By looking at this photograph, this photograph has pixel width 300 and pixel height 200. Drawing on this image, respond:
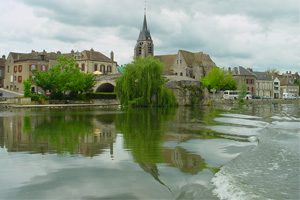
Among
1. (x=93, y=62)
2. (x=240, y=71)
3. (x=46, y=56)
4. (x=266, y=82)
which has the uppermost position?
(x=46, y=56)

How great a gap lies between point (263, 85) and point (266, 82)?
1648 millimetres

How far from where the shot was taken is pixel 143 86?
56.9m

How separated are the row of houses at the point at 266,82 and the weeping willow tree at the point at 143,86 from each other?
61.0 metres

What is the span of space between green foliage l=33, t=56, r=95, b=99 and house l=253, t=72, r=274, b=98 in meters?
74.8

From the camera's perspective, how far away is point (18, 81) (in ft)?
297

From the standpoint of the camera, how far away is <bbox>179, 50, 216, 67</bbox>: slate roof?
106 meters

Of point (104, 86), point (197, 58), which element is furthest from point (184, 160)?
point (197, 58)

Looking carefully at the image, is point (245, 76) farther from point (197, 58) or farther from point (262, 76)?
point (197, 58)

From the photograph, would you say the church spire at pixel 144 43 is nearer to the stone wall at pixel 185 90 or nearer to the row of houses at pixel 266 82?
the row of houses at pixel 266 82

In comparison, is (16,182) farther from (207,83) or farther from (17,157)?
(207,83)

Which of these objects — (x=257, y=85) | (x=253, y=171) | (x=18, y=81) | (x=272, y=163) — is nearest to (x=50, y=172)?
(x=253, y=171)

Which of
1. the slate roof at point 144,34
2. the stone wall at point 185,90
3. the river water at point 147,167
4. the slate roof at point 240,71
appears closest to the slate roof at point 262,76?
the slate roof at point 240,71

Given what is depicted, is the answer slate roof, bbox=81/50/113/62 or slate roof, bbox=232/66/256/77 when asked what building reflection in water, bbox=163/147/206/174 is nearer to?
slate roof, bbox=81/50/113/62

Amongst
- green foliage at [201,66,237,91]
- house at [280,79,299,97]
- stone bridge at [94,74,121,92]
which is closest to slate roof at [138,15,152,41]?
green foliage at [201,66,237,91]
